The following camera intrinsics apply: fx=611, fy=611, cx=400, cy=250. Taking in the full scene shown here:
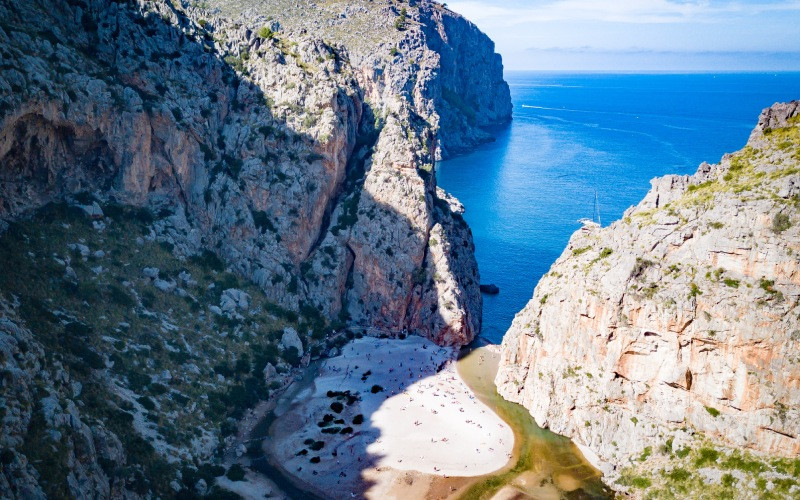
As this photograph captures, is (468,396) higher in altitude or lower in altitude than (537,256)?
lower

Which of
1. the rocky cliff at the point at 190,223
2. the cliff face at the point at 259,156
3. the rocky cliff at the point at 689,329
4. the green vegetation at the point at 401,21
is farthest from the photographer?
the green vegetation at the point at 401,21

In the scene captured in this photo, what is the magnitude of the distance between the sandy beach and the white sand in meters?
0.10

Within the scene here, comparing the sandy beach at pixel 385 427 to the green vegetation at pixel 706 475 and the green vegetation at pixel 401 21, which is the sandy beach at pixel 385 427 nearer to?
the green vegetation at pixel 706 475

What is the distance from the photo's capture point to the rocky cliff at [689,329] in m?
52.9

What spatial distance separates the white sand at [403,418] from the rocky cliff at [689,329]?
7924 millimetres

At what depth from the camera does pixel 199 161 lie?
81188 mm

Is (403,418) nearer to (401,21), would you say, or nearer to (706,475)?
Result: (706,475)

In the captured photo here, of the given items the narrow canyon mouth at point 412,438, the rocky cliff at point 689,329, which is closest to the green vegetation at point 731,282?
the rocky cliff at point 689,329

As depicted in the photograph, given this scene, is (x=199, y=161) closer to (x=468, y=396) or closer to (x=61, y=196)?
(x=61, y=196)

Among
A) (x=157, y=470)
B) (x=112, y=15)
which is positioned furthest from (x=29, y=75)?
(x=157, y=470)

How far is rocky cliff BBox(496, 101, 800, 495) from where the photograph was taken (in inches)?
2082

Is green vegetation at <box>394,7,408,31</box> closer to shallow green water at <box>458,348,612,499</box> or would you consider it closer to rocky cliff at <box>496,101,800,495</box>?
rocky cliff at <box>496,101,800,495</box>

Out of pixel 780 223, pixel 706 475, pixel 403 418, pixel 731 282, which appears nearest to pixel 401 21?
pixel 403 418

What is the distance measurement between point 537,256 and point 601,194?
44.8 m
